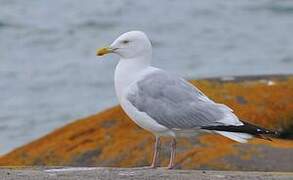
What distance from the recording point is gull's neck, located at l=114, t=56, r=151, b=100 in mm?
7512

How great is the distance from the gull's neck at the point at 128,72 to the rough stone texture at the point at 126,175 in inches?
26.3

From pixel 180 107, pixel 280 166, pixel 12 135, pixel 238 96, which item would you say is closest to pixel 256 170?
pixel 280 166

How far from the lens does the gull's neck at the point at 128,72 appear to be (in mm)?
7512

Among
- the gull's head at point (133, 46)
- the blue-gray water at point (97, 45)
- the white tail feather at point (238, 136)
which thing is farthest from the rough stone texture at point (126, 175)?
the blue-gray water at point (97, 45)

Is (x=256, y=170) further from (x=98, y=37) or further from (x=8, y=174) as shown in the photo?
(x=98, y=37)

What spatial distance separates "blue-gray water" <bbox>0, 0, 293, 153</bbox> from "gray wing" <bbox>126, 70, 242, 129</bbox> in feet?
22.1

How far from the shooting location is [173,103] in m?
7.43

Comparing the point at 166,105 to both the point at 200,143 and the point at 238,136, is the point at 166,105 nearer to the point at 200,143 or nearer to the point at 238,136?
the point at 238,136

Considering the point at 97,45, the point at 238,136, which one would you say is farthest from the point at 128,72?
the point at 97,45

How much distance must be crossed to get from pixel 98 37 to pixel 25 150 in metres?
11.3

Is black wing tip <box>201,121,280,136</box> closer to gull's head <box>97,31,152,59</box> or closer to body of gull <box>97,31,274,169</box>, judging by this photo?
body of gull <box>97,31,274,169</box>

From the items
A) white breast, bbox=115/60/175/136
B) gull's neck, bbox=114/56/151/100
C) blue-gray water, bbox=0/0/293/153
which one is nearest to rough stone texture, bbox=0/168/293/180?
white breast, bbox=115/60/175/136

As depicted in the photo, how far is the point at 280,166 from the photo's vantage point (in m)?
7.78

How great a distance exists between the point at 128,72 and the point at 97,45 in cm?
1231
